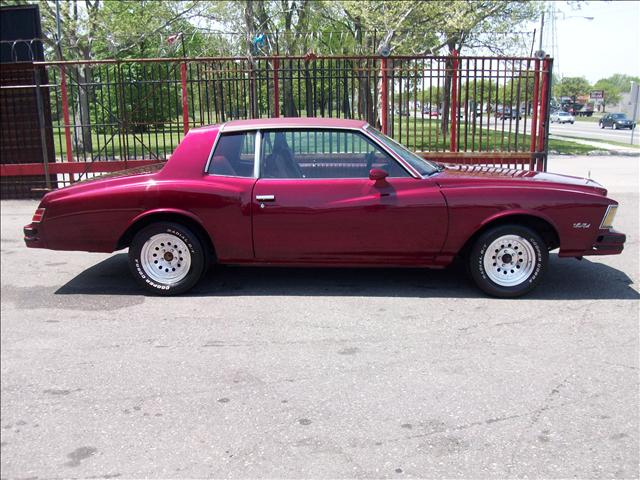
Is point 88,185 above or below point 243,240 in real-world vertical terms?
above

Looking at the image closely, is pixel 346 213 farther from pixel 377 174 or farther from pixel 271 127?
pixel 271 127

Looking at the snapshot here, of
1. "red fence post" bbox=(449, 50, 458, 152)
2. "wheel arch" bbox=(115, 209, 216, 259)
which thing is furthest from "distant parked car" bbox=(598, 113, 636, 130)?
"wheel arch" bbox=(115, 209, 216, 259)

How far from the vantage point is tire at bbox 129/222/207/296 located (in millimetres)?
5824

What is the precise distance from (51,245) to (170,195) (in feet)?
4.23

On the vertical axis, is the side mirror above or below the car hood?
above

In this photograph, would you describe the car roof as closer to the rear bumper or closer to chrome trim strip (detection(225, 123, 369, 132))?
chrome trim strip (detection(225, 123, 369, 132))

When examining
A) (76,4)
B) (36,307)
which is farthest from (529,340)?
(76,4)

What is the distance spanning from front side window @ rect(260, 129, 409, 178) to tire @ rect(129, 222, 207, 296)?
0.98 meters

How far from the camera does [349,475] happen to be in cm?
303

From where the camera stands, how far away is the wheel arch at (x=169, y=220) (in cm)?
578

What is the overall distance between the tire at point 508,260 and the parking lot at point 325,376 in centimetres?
17

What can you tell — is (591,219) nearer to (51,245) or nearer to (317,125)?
(317,125)

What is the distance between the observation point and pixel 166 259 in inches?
233

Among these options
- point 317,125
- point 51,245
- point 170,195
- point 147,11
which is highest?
point 147,11
